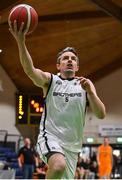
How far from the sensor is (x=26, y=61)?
4328 mm

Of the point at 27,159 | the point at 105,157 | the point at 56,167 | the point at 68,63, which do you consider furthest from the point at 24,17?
the point at 105,157

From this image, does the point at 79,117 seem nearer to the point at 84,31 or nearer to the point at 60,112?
the point at 60,112

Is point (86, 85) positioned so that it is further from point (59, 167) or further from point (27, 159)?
point (27, 159)

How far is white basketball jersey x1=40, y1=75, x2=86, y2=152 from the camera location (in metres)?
4.53

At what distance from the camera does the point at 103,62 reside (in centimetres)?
2461

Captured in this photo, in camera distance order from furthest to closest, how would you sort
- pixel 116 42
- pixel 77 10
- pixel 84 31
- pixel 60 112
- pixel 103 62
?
pixel 103 62 < pixel 116 42 < pixel 84 31 < pixel 77 10 < pixel 60 112

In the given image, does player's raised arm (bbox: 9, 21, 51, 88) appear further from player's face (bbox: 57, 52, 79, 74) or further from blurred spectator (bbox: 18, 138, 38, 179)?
blurred spectator (bbox: 18, 138, 38, 179)

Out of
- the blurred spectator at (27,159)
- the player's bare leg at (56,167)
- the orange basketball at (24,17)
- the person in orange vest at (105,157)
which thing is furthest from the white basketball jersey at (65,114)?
the person in orange vest at (105,157)

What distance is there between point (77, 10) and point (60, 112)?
580 inches

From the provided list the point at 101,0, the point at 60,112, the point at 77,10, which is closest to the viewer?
the point at 60,112

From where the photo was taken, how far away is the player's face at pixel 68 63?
15.6ft

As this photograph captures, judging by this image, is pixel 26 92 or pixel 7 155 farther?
pixel 26 92

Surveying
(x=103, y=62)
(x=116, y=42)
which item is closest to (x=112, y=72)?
(x=103, y=62)

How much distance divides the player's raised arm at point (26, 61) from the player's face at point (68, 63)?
0.61 ft
